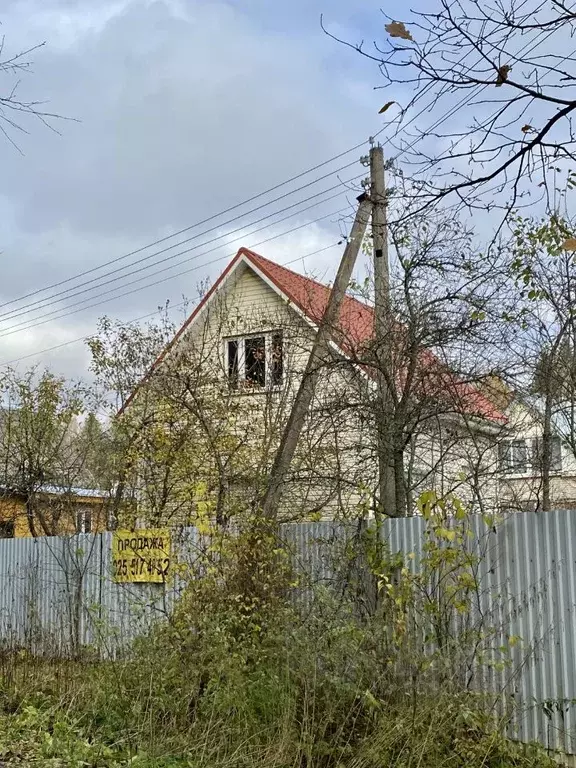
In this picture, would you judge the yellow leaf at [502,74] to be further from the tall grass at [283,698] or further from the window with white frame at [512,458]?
the window with white frame at [512,458]

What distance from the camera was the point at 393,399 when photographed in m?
9.15

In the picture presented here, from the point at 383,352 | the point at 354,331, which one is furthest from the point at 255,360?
the point at 383,352

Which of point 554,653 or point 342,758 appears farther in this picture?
point 554,653

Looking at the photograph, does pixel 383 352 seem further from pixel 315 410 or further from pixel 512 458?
pixel 512 458

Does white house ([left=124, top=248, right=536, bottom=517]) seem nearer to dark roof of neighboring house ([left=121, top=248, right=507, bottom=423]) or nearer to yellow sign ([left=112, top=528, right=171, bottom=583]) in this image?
dark roof of neighboring house ([left=121, top=248, right=507, bottom=423])

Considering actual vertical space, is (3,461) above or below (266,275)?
below

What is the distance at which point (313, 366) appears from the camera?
372 inches

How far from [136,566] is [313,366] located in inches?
128

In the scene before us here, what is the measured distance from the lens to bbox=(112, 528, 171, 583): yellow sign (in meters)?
8.78

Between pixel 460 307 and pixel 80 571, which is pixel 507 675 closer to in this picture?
pixel 460 307

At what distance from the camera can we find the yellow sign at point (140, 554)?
28.8 feet

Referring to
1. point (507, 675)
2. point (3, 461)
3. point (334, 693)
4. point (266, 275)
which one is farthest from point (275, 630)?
point (266, 275)

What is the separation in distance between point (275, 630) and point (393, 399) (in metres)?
3.40

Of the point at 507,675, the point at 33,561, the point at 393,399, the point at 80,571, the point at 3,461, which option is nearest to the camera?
the point at 507,675
